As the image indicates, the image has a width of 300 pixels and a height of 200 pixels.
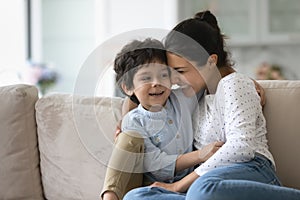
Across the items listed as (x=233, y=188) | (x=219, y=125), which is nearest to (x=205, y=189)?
(x=233, y=188)

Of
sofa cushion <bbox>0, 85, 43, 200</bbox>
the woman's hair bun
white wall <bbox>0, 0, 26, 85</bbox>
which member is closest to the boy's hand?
sofa cushion <bbox>0, 85, 43, 200</bbox>

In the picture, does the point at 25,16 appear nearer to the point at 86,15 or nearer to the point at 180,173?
the point at 86,15

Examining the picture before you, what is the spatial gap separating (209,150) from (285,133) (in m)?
0.29

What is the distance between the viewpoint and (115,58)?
206 cm

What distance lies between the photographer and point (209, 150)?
6.32 feet

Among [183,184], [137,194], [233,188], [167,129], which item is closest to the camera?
[233,188]

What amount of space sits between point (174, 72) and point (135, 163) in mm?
338

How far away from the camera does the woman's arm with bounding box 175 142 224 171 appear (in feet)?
6.31

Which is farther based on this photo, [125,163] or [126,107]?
[126,107]

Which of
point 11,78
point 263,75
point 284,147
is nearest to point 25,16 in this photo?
point 11,78

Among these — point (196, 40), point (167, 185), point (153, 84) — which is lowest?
point (167, 185)

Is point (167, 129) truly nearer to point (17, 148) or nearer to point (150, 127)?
point (150, 127)

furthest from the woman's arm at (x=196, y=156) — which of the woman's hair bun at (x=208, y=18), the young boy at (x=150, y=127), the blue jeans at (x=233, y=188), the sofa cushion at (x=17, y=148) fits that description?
the sofa cushion at (x=17, y=148)

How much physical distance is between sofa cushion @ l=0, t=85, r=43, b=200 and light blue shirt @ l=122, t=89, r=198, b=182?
0.43 m
